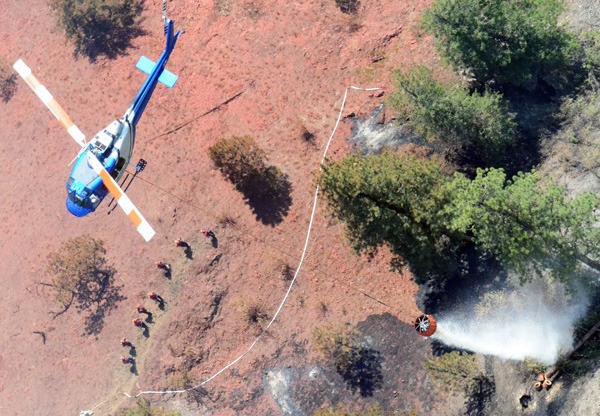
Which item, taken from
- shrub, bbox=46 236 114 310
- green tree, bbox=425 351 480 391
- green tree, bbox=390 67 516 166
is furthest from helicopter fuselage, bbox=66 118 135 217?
green tree, bbox=425 351 480 391

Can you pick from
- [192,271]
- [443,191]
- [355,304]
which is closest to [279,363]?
[355,304]

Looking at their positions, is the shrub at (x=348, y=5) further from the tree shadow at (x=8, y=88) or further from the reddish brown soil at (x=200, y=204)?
the tree shadow at (x=8, y=88)

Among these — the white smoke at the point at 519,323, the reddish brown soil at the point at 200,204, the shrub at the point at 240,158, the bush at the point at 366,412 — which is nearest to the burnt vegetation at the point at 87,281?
the reddish brown soil at the point at 200,204

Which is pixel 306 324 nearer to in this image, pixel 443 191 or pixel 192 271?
pixel 192 271

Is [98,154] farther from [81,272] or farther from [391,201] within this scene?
[391,201]

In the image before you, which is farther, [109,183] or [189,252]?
[189,252]

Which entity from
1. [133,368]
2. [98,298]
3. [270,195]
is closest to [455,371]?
[270,195]
